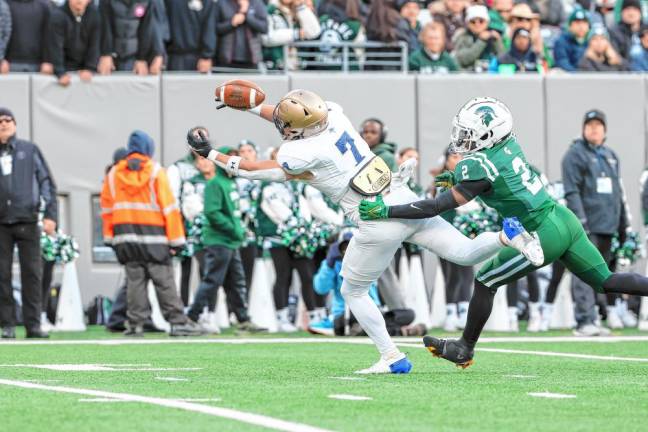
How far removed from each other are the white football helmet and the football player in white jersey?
0.37 metres

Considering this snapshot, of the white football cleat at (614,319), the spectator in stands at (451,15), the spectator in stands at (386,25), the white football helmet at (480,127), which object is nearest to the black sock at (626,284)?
the white football helmet at (480,127)

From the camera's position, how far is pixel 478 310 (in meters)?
9.88

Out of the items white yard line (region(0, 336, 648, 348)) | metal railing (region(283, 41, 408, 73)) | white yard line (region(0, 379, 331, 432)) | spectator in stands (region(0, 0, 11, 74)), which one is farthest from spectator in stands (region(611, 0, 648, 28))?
white yard line (region(0, 379, 331, 432))

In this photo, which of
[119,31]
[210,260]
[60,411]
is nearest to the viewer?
[60,411]

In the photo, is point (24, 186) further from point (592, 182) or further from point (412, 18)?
point (412, 18)

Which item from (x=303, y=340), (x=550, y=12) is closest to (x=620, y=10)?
(x=550, y=12)

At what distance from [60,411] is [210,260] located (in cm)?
886

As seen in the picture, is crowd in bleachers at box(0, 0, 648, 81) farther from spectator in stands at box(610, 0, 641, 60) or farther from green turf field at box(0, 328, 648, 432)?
green turf field at box(0, 328, 648, 432)

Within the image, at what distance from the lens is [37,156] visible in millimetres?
15109

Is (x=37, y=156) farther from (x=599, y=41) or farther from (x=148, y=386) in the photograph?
(x=599, y=41)

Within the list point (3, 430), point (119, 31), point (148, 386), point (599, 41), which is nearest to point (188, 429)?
point (3, 430)

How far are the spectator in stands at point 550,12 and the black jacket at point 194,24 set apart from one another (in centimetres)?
613

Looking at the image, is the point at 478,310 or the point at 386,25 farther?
the point at 386,25

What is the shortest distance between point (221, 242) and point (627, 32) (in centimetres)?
838
